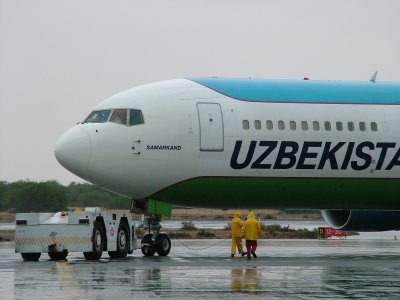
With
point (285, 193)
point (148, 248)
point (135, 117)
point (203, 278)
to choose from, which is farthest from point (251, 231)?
point (203, 278)

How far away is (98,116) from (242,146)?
4.54m

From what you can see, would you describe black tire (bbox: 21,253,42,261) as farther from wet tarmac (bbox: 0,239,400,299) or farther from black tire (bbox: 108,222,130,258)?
black tire (bbox: 108,222,130,258)

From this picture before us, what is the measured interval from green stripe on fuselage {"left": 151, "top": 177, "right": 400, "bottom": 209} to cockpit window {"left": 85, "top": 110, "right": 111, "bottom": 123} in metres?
2.83

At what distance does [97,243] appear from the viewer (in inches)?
1134

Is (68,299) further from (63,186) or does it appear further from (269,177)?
(63,186)

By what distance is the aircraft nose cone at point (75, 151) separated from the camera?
28734mm

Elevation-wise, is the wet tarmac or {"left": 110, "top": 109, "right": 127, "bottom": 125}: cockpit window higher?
{"left": 110, "top": 109, "right": 127, "bottom": 125}: cockpit window

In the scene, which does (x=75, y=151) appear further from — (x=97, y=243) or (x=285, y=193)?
(x=285, y=193)

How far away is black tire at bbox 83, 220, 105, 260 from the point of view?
2858 centimetres

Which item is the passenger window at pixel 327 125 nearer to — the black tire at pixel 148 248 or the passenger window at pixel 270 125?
the passenger window at pixel 270 125

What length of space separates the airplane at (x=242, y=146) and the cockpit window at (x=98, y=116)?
0.04 m

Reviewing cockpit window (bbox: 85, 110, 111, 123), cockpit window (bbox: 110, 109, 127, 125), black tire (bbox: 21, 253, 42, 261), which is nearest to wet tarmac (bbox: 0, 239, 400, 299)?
black tire (bbox: 21, 253, 42, 261)

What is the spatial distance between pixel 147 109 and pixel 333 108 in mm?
6100

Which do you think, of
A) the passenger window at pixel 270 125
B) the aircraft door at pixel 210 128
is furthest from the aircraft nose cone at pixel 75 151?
the passenger window at pixel 270 125
